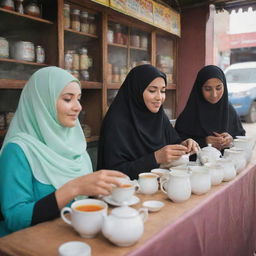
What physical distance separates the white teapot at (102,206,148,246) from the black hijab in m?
0.95

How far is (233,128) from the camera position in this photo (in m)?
3.08

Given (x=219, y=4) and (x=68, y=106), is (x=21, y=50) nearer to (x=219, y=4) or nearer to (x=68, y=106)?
(x=68, y=106)

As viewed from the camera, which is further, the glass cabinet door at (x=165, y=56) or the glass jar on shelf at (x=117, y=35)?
the glass cabinet door at (x=165, y=56)

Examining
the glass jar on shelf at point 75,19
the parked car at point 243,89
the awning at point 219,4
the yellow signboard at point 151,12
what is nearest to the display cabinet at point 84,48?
the glass jar on shelf at point 75,19

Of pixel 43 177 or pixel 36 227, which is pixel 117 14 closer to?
pixel 43 177

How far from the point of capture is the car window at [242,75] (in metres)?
8.89

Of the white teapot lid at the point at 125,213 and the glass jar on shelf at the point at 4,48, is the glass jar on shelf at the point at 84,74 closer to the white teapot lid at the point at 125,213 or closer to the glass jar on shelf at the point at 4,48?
the glass jar on shelf at the point at 4,48

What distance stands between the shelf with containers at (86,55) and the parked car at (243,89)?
234 inches

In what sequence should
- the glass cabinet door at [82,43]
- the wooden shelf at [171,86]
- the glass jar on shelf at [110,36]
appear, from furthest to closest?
the wooden shelf at [171,86], the glass jar on shelf at [110,36], the glass cabinet door at [82,43]

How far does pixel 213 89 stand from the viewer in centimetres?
265

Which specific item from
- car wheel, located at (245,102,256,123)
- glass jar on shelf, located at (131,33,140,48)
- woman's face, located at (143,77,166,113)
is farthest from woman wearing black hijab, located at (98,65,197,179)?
car wheel, located at (245,102,256,123)

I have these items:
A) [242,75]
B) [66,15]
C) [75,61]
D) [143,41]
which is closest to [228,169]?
[75,61]

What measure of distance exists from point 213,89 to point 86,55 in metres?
1.42

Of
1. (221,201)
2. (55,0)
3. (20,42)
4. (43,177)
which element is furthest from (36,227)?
(55,0)
